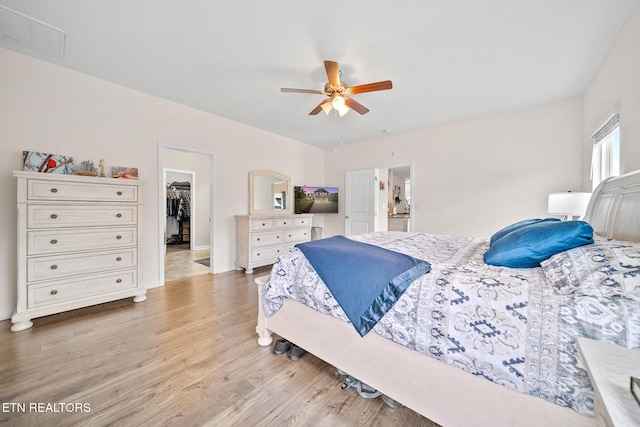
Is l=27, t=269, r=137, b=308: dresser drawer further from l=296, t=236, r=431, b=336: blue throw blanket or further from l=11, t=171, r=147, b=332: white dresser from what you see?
l=296, t=236, r=431, b=336: blue throw blanket

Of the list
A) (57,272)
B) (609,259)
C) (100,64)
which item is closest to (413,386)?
(609,259)

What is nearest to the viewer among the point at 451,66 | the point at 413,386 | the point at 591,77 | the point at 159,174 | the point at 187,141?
the point at 413,386

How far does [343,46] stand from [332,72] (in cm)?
23

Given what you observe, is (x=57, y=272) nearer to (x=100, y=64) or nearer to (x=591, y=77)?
(x=100, y=64)

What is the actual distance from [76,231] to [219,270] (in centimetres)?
189

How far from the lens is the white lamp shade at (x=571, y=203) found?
2.32 meters

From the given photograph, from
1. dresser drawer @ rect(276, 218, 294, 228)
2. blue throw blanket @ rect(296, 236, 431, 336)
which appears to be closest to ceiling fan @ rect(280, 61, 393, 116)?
blue throw blanket @ rect(296, 236, 431, 336)

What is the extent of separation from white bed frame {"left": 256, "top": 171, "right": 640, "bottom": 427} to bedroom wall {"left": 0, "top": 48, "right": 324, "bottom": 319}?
7.97ft

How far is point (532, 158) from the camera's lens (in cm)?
324

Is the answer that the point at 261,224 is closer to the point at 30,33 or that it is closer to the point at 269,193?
the point at 269,193

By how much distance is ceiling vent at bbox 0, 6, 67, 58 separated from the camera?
1.81 meters

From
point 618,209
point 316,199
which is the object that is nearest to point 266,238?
point 316,199

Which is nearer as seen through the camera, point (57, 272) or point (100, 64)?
point (57, 272)

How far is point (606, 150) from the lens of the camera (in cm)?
242
